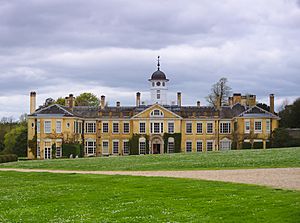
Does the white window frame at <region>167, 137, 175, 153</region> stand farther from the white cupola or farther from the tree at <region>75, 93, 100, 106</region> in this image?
the tree at <region>75, 93, 100, 106</region>

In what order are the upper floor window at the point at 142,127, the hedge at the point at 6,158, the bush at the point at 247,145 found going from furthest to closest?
the upper floor window at the point at 142,127
the bush at the point at 247,145
the hedge at the point at 6,158

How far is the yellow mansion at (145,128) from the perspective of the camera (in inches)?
2569

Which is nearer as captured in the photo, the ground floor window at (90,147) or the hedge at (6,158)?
the hedge at (6,158)

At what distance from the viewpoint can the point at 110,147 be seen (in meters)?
69.2

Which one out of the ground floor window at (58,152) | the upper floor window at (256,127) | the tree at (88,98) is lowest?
the ground floor window at (58,152)

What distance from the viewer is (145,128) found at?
6819 cm

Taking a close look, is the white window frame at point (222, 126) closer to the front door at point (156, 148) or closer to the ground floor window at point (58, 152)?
the front door at point (156, 148)

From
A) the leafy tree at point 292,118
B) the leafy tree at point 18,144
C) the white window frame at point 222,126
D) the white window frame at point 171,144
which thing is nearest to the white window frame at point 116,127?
the white window frame at point 171,144

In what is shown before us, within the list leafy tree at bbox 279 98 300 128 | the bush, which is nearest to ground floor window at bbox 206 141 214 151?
the bush

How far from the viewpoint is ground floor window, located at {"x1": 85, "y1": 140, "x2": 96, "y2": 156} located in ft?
227

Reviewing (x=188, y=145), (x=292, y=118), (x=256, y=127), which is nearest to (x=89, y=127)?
(x=188, y=145)

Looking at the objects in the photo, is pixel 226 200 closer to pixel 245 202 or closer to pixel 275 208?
pixel 245 202

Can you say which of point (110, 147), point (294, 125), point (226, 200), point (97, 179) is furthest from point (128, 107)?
point (226, 200)

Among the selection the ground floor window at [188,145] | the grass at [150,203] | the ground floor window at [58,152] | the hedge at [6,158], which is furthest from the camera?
the ground floor window at [188,145]
